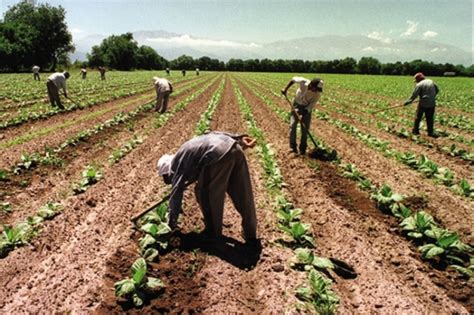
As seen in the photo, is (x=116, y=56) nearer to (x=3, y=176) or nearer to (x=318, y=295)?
(x=3, y=176)

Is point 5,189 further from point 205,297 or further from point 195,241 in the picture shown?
point 205,297

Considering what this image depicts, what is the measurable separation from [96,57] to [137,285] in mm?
96982

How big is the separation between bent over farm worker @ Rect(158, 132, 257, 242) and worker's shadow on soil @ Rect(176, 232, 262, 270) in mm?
358

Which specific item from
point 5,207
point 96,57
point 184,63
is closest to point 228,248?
point 5,207

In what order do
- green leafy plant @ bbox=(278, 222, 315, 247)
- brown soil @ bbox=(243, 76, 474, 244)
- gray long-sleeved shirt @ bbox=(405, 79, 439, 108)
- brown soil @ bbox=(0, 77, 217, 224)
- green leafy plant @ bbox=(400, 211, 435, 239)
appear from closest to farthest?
green leafy plant @ bbox=(278, 222, 315, 247) < green leafy plant @ bbox=(400, 211, 435, 239) < brown soil @ bbox=(243, 76, 474, 244) < brown soil @ bbox=(0, 77, 217, 224) < gray long-sleeved shirt @ bbox=(405, 79, 439, 108)

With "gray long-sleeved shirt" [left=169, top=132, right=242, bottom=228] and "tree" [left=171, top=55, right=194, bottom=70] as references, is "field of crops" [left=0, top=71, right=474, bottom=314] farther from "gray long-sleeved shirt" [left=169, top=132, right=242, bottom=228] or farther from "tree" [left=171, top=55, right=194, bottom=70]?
"tree" [left=171, top=55, right=194, bottom=70]

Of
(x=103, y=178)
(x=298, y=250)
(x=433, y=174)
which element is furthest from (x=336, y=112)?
(x=298, y=250)

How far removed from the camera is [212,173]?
4730 mm

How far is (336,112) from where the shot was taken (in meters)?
19.6

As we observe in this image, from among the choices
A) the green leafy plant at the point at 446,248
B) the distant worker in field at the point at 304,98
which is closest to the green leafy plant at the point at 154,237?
the green leafy plant at the point at 446,248

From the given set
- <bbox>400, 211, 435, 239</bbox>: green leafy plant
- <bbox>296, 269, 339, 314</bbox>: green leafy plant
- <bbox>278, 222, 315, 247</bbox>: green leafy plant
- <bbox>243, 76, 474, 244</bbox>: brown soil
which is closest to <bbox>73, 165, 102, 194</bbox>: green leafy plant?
<bbox>278, 222, 315, 247</bbox>: green leafy plant

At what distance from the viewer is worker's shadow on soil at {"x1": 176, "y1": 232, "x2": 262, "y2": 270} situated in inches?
202

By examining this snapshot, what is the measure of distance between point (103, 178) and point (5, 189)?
1.92 meters

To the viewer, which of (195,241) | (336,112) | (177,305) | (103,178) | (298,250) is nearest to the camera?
(177,305)
